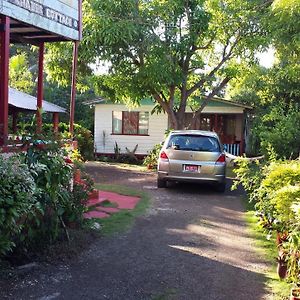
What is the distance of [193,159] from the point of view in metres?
11.8

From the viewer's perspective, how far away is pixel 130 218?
8344 mm

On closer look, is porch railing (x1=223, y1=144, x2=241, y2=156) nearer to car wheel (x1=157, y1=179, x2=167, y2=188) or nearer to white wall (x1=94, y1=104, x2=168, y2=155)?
white wall (x1=94, y1=104, x2=168, y2=155)

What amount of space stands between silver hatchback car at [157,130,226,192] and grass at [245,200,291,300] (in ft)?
6.83

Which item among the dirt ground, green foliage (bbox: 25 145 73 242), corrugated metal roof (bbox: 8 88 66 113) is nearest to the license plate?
the dirt ground

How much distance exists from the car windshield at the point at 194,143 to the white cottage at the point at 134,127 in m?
12.4

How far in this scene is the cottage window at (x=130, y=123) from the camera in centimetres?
2498

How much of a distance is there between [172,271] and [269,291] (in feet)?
3.83

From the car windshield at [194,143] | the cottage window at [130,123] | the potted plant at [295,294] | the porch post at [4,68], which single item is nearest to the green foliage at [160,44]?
the car windshield at [194,143]

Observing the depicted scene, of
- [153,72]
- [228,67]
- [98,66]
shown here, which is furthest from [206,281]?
[228,67]

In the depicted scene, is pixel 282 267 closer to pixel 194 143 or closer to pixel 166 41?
pixel 194 143

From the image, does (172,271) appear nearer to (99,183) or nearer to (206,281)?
(206,281)

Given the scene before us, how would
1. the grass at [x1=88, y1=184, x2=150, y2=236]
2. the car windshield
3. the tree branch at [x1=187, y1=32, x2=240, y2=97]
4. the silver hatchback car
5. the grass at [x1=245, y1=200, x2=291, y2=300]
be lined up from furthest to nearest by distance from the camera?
the tree branch at [x1=187, y1=32, x2=240, y2=97] < the car windshield < the silver hatchback car < the grass at [x1=88, y1=184, x2=150, y2=236] < the grass at [x1=245, y1=200, x2=291, y2=300]

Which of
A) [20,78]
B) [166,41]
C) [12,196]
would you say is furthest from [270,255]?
[20,78]

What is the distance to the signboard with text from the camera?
20.3 ft
